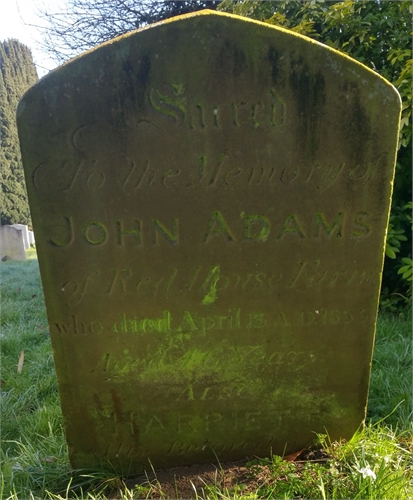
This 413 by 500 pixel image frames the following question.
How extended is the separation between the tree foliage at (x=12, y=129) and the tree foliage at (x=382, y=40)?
13678 mm

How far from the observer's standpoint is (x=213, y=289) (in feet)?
6.50

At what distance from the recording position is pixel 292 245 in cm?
196

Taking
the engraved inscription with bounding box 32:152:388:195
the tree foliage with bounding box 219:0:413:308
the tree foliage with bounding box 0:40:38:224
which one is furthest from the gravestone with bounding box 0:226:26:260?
the engraved inscription with bounding box 32:152:388:195

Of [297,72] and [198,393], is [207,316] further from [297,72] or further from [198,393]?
[297,72]

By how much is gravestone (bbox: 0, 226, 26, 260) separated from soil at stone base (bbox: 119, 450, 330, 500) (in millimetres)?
9929

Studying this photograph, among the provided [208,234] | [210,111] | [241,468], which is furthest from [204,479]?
[210,111]

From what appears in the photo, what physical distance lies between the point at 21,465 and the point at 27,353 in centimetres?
175

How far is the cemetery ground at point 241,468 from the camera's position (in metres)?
1.87

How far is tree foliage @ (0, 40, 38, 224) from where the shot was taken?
15.2 metres

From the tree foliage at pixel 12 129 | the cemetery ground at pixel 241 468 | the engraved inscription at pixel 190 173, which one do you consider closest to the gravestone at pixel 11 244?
the tree foliage at pixel 12 129

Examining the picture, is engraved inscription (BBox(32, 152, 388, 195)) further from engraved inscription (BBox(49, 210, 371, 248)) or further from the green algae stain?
the green algae stain

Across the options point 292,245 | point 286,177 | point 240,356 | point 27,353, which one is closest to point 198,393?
point 240,356

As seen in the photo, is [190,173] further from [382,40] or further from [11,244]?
[11,244]

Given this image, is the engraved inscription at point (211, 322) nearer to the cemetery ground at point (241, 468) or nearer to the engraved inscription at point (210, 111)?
the cemetery ground at point (241, 468)
